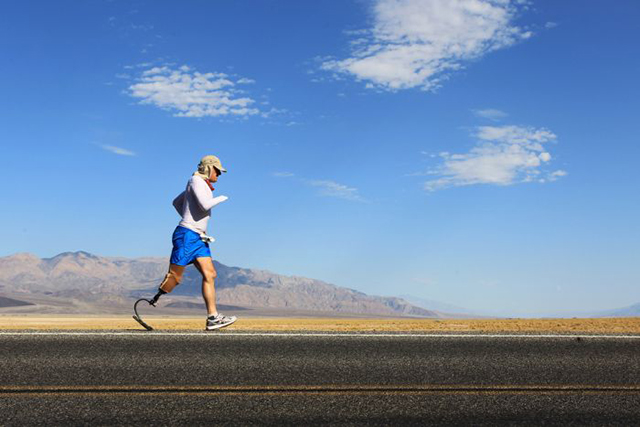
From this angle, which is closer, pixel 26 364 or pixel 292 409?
pixel 292 409

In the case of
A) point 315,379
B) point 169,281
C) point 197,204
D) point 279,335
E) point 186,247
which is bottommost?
point 315,379

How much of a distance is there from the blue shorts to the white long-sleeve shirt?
8 cm

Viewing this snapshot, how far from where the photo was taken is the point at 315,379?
5164 millimetres

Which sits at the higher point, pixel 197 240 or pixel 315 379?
pixel 197 240

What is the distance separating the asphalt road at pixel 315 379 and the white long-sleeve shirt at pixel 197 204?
159 cm

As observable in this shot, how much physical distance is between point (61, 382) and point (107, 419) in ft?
3.85

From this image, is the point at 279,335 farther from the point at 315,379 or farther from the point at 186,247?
the point at 315,379

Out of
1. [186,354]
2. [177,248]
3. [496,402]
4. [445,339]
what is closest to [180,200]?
[177,248]

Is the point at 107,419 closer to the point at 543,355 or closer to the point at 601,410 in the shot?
the point at 601,410

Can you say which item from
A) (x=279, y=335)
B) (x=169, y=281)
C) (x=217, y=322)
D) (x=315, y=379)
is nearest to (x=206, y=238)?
(x=169, y=281)

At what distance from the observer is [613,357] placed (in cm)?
627

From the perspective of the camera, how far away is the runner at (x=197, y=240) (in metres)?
8.22

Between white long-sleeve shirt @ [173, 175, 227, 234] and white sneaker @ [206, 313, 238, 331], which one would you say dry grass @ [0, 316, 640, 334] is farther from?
white long-sleeve shirt @ [173, 175, 227, 234]

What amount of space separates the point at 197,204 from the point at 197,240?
44cm
